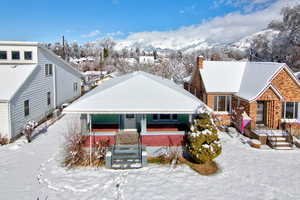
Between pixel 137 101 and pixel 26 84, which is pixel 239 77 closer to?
pixel 137 101

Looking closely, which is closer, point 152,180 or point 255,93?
point 152,180

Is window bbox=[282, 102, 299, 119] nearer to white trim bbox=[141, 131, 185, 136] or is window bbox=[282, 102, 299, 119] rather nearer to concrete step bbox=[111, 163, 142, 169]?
white trim bbox=[141, 131, 185, 136]

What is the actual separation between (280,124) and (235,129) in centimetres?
325

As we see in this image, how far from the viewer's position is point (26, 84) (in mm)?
16797

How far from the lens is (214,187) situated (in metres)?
9.58

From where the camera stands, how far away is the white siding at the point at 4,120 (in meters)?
14.2

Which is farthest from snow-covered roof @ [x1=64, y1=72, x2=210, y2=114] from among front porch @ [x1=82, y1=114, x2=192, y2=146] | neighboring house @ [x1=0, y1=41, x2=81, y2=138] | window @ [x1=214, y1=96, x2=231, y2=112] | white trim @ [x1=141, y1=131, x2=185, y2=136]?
window @ [x1=214, y1=96, x2=231, y2=112]

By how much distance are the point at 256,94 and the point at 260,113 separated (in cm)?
212

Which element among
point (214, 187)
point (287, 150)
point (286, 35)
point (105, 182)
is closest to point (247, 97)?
point (287, 150)

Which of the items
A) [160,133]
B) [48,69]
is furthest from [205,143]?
[48,69]

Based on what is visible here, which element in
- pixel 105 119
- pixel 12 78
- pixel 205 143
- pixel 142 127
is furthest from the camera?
pixel 12 78

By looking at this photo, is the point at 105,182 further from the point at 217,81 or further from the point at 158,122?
the point at 217,81

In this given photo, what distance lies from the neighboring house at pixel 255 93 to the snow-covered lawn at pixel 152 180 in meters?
4.56

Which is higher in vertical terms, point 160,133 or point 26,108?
point 26,108
